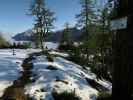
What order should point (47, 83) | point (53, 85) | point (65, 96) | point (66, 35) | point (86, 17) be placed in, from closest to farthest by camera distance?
point (65, 96)
point (53, 85)
point (47, 83)
point (86, 17)
point (66, 35)

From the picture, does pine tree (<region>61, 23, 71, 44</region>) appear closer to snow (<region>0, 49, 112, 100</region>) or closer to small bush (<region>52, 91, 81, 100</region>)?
snow (<region>0, 49, 112, 100</region>)

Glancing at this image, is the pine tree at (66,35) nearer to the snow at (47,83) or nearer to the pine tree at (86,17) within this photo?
the pine tree at (86,17)

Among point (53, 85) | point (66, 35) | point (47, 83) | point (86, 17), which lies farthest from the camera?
point (66, 35)

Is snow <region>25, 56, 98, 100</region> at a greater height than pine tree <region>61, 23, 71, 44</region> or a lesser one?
lesser

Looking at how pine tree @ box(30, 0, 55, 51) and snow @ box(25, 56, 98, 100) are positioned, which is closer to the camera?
snow @ box(25, 56, 98, 100)

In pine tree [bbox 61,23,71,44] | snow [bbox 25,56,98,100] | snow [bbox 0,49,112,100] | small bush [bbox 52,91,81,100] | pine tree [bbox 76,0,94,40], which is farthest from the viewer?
pine tree [bbox 61,23,71,44]

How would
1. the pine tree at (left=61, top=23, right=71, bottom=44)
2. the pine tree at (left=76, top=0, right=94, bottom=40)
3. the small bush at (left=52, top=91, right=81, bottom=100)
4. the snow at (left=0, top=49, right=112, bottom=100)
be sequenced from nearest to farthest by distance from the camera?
the small bush at (left=52, top=91, right=81, bottom=100), the snow at (left=0, top=49, right=112, bottom=100), the pine tree at (left=76, top=0, right=94, bottom=40), the pine tree at (left=61, top=23, right=71, bottom=44)

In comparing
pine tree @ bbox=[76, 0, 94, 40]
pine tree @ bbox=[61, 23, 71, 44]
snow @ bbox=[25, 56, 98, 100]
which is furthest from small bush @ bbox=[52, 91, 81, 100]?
pine tree @ bbox=[61, 23, 71, 44]

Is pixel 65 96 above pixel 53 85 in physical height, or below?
below

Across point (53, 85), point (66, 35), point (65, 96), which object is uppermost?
point (66, 35)

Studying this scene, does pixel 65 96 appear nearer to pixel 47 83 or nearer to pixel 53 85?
pixel 53 85

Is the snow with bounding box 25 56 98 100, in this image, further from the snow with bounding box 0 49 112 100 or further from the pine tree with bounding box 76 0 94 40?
the pine tree with bounding box 76 0 94 40

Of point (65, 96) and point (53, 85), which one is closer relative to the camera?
point (65, 96)

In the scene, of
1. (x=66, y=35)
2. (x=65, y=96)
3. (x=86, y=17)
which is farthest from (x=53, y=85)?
(x=66, y=35)
